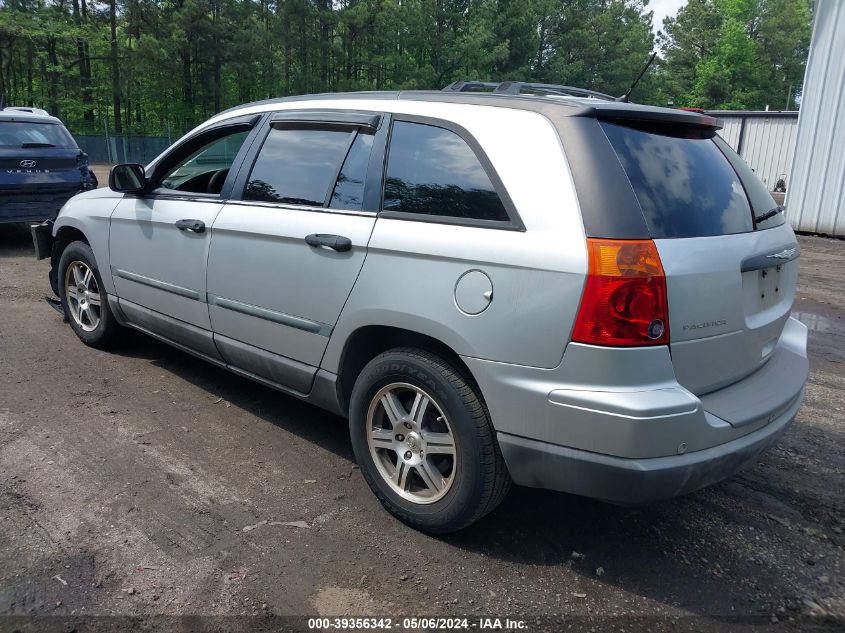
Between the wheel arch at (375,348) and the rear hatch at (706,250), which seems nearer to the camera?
the rear hatch at (706,250)

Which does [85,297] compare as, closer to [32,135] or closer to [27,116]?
[32,135]

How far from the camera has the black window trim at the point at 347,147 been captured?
3.15 m

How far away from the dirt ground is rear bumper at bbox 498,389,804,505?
0.45m

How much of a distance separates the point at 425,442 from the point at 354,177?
4.31 ft

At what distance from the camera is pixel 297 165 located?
357 centimetres

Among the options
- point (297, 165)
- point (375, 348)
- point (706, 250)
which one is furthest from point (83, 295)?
point (706, 250)

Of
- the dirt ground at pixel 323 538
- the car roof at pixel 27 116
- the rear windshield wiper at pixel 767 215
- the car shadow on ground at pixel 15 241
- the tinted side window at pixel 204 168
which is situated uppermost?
the car roof at pixel 27 116

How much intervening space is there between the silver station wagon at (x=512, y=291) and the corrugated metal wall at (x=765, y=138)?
22.0 meters

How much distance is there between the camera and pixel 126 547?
2.81 metres

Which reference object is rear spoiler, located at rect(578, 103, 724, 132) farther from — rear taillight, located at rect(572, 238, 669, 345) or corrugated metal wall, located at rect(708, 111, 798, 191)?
corrugated metal wall, located at rect(708, 111, 798, 191)

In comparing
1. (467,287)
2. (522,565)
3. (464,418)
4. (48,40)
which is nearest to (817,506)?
(522,565)

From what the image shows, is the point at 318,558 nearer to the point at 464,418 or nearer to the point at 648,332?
the point at 464,418

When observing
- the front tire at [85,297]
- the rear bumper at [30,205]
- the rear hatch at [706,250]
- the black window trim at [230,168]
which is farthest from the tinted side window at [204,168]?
the rear bumper at [30,205]

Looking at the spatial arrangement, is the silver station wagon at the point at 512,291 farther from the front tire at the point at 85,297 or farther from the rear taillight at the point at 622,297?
the front tire at the point at 85,297
